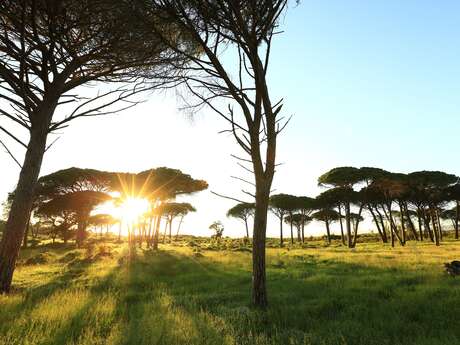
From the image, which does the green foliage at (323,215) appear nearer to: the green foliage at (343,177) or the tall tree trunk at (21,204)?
the green foliage at (343,177)

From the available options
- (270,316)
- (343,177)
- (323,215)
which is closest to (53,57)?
(270,316)

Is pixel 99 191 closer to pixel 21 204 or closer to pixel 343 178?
pixel 343 178

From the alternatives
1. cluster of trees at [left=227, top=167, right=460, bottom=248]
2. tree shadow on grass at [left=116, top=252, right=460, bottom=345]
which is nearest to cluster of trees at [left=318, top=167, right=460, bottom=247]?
cluster of trees at [left=227, top=167, right=460, bottom=248]

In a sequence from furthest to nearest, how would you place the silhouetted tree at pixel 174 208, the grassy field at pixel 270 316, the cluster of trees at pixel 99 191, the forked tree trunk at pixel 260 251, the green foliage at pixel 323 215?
the green foliage at pixel 323 215 < the silhouetted tree at pixel 174 208 < the cluster of trees at pixel 99 191 < the forked tree trunk at pixel 260 251 < the grassy field at pixel 270 316

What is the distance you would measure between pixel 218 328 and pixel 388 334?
245 centimetres

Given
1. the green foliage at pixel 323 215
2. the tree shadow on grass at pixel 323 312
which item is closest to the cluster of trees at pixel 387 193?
the green foliage at pixel 323 215

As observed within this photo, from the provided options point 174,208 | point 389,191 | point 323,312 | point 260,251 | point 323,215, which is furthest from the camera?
point 323,215

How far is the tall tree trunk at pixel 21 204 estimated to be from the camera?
703 cm

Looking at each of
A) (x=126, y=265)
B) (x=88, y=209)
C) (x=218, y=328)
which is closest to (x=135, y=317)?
(x=218, y=328)

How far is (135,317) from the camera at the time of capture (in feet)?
20.2

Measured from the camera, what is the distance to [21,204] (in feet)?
23.6

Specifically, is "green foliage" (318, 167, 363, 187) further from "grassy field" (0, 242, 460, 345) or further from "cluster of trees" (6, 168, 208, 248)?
"grassy field" (0, 242, 460, 345)

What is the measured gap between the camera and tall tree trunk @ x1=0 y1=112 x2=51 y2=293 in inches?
277

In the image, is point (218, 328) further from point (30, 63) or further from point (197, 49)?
point (30, 63)
